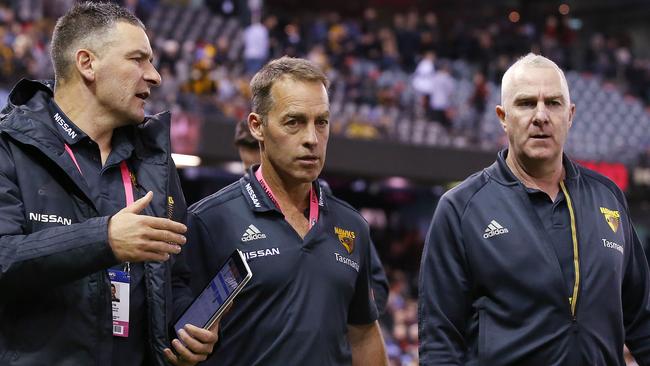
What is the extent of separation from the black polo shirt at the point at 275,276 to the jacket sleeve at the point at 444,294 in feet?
0.94

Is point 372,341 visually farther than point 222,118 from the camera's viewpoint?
No

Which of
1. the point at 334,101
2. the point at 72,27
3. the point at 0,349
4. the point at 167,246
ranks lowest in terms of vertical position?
the point at 334,101

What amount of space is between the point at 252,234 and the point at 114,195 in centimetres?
60

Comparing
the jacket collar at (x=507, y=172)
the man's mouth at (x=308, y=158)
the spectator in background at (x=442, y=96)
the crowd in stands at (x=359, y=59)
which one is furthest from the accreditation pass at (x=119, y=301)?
the spectator in background at (x=442, y=96)

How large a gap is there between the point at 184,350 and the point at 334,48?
52.2ft

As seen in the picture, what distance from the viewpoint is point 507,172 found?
399cm

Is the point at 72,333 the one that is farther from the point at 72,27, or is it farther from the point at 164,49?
the point at 164,49

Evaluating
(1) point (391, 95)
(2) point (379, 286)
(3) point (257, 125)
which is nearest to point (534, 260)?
(3) point (257, 125)

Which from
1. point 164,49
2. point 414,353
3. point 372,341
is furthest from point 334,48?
point 372,341

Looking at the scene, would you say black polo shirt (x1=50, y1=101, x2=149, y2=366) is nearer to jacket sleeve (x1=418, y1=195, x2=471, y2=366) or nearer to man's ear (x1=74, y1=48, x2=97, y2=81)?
man's ear (x1=74, y1=48, x2=97, y2=81)

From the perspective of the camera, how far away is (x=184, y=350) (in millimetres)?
3314

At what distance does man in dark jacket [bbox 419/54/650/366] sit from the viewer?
12.1 ft

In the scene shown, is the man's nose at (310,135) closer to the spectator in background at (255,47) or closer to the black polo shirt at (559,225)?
the black polo shirt at (559,225)

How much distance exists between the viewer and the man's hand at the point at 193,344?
130 inches
